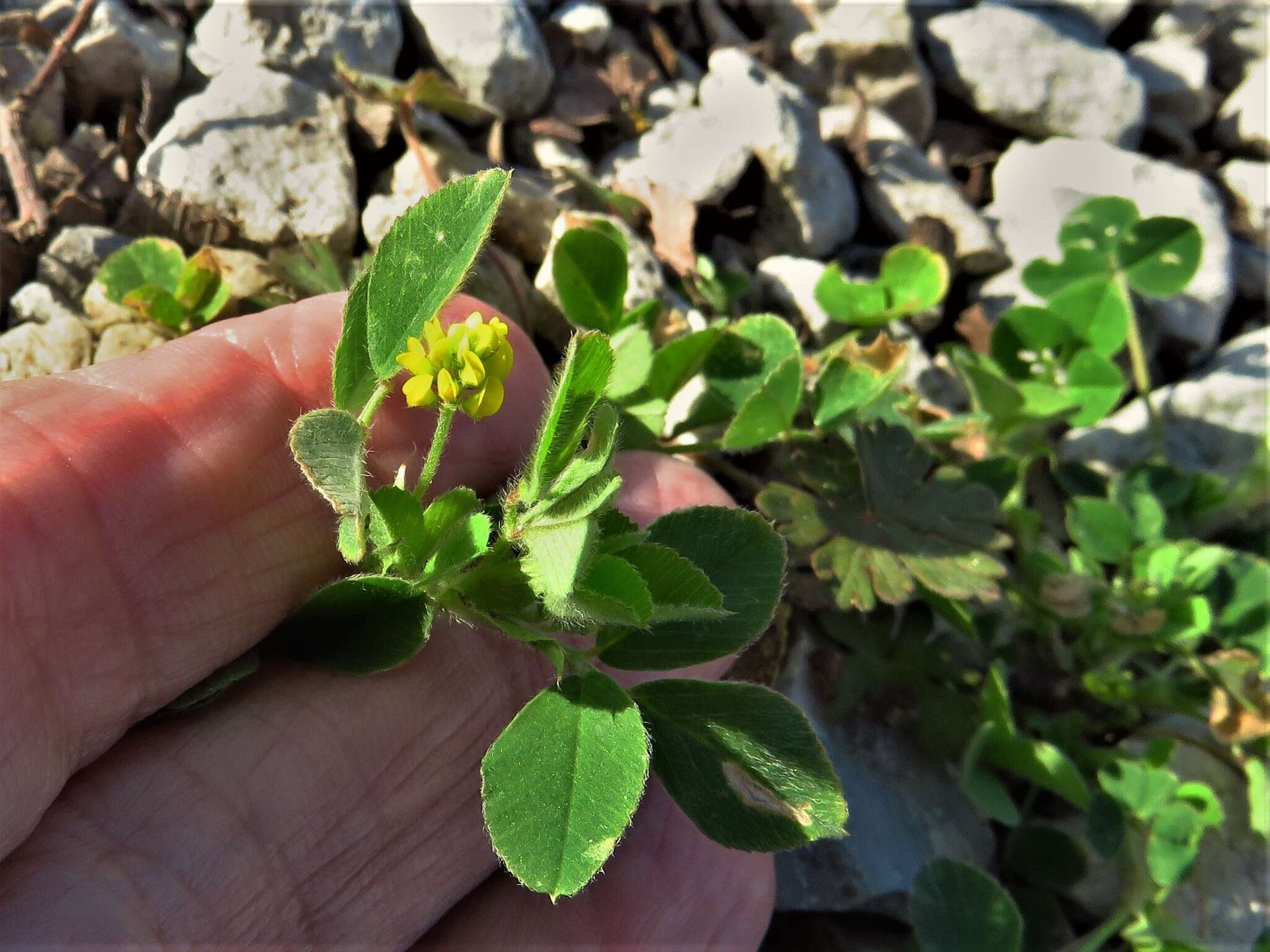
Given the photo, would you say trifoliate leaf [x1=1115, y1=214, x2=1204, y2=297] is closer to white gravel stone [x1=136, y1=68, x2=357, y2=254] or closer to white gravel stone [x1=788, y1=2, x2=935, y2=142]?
white gravel stone [x1=788, y1=2, x2=935, y2=142]

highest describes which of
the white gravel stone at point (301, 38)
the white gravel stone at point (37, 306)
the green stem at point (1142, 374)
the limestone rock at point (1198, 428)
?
the white gravel stone at point (301, 38)

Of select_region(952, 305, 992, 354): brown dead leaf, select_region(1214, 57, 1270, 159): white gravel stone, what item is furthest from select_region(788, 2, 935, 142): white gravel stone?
select_region(1214, 57, 1270, 159): white gravel stone

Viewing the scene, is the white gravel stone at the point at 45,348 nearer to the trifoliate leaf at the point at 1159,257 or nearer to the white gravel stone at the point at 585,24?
the white gravel stone at the point at 585,24

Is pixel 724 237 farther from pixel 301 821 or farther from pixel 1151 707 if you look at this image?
pixel 301 821

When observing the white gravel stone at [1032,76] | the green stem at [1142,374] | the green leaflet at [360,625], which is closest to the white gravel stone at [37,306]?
the green leaflet at [360,625]

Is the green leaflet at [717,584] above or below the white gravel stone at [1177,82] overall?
above

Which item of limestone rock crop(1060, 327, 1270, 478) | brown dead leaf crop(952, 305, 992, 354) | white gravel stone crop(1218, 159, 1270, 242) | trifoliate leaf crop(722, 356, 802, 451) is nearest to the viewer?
trifoliate leaf crop(722, 356, 802, 451)

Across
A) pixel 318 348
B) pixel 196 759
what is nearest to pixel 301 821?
pixel 196 759
